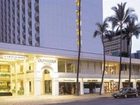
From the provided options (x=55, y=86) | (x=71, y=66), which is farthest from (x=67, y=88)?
(x=71, y=66)

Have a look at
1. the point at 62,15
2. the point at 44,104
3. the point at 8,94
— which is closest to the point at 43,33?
the point at 62,15

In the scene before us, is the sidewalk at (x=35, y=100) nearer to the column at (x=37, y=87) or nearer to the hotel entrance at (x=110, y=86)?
the column at (x=37, y=87)

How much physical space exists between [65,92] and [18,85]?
8480mm

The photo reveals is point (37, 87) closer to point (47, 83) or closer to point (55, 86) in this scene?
point (55, 86)

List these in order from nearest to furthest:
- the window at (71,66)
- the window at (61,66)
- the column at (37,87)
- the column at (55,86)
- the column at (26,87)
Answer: the column at (37,87), the column at (55,86), the column at (26,87), the window at (61,66), the window at (71,66)

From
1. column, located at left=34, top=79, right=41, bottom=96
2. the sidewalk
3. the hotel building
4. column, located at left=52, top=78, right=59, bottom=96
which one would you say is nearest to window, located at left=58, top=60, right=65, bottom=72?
the hotel building

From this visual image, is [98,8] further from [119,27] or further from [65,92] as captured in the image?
[65,92]

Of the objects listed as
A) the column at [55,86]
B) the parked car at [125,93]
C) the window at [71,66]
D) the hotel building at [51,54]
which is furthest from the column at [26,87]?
the parked car at [125,93]

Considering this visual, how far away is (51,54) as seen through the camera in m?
59.2

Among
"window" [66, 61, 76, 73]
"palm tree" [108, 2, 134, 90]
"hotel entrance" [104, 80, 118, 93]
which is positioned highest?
"palm tree" [108, 2, 134, 90]

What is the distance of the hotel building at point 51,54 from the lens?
60.0 metres

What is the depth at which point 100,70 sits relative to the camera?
71938mm

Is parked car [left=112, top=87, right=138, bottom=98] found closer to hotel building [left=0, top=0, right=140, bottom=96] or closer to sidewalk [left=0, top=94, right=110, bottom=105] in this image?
sidewalk [left=0, top=94, right=110, bottom=105]

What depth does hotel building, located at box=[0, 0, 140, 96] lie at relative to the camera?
60.0 meters
